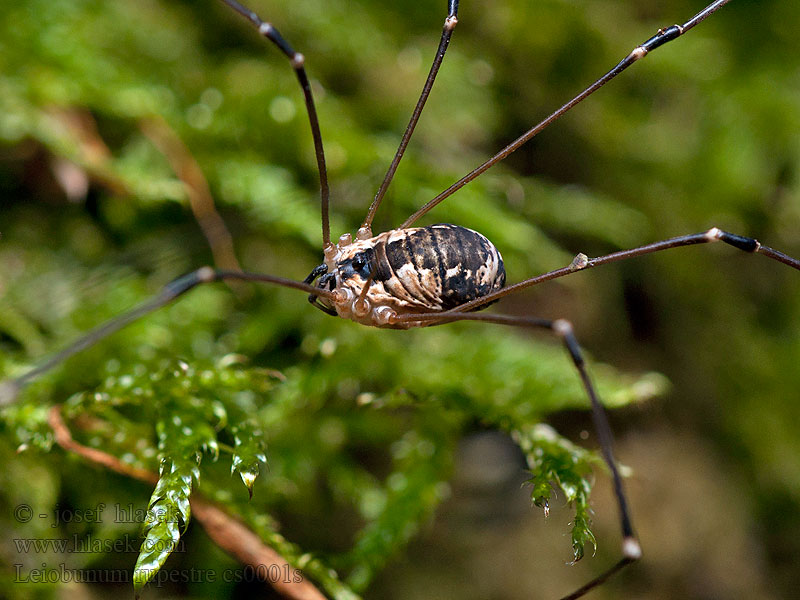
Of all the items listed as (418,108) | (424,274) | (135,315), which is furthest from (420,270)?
(135,315)

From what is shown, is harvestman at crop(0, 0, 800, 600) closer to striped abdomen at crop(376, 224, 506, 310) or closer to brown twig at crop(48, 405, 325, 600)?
striped abdomen at crop(376, 224, 506, 310)

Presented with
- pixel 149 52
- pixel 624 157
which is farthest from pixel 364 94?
pixel 624 157

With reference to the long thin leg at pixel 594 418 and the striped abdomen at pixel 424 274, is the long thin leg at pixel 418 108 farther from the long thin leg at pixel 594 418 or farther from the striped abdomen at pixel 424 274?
the long thin leg at pixel 594 418

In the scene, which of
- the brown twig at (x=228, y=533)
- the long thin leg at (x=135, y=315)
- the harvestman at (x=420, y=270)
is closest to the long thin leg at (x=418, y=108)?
the harvestman at (x=420, y=270)

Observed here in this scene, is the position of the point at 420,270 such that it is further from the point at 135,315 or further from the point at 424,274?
the point at 135,315

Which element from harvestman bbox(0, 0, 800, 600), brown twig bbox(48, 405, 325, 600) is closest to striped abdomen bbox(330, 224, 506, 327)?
harvestman bbox(0, 0, 800, 600)

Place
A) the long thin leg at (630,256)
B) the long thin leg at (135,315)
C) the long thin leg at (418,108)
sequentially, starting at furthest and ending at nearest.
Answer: the long thin leg at (418,108), the long thin leg at (630,256), the long thin leg at (135,315)
